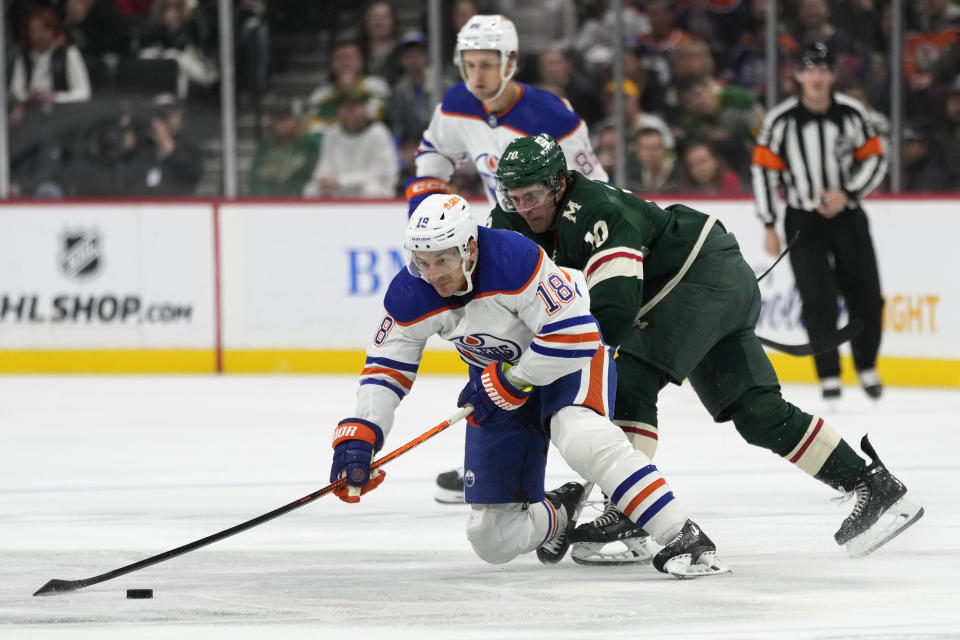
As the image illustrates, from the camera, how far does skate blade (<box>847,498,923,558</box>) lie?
3.94 metres

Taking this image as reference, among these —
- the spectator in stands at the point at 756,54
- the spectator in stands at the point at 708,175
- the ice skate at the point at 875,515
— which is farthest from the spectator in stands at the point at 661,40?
the ice skate at the point at 875,515

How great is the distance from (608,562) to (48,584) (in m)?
1.28

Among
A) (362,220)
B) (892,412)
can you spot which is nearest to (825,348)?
(892,412)

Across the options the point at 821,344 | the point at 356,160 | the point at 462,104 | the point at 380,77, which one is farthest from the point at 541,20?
the point at 821,344

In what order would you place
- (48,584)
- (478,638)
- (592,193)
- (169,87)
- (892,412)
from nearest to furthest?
(478,638)
(48,584)
(592,193)
(892,412)
(169,87)

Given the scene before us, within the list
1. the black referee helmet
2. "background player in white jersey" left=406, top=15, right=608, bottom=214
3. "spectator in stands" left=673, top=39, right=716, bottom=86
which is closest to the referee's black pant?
the black referee helmet

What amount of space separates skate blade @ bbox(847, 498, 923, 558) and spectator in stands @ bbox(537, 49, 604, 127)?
501 cm

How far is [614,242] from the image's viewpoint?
3814mm

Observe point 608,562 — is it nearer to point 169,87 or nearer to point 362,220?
point 362,220

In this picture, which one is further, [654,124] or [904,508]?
[654,124]

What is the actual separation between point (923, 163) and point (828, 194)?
1477mm

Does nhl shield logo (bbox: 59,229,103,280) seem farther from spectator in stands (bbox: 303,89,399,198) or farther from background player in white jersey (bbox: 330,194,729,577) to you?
background player in white jersey (bbox: 330,194,729,577)

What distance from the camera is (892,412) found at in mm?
Answer: 6785

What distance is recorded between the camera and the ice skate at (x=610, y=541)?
393cm
